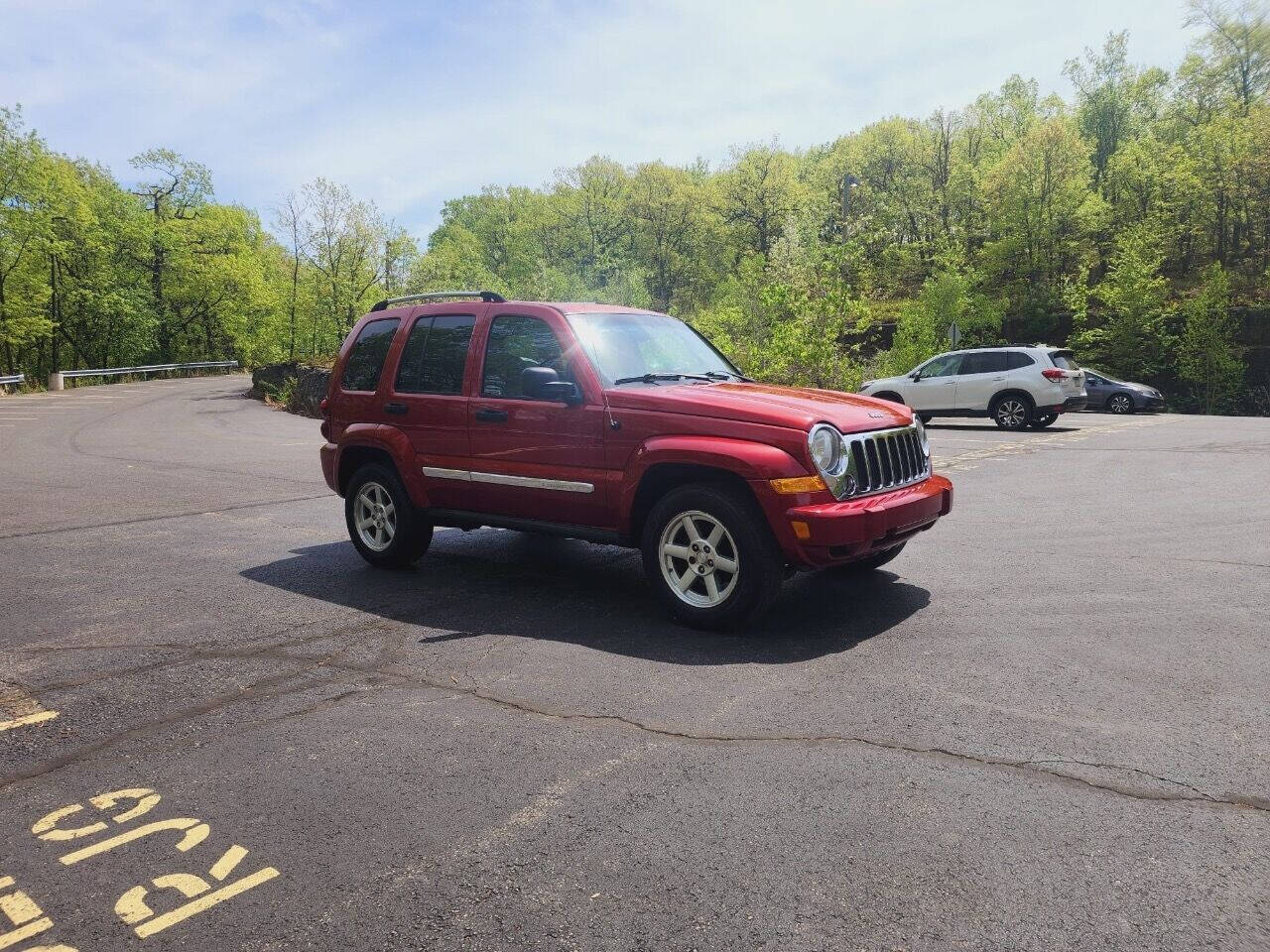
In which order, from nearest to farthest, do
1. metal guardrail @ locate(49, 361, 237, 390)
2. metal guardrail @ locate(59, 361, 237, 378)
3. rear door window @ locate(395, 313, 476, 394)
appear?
rear door window @ locate(395, 313, 476, 394), metal guardrail @ locate(49, 361, 237, 390), metal guardrail @ locate(59, 361, 237, 378)

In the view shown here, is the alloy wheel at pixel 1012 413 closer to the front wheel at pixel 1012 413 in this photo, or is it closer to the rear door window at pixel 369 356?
the front wheel at pixel 1012 413

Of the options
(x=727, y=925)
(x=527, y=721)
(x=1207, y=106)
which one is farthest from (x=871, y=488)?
(x=1207, y=106)

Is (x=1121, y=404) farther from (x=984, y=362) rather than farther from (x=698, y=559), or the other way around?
(x=698, y=559)

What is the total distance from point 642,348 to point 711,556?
1748mm

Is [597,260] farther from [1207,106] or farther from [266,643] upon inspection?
[266,643]

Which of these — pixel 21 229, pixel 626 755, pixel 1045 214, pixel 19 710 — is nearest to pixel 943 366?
pixel 626 755

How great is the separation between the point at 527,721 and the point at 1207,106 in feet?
222

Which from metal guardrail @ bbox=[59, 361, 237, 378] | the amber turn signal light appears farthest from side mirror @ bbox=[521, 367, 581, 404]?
metal guardrail @ bbox=[59, 361, 237, 378]

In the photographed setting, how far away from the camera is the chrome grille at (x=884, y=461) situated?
528 cm

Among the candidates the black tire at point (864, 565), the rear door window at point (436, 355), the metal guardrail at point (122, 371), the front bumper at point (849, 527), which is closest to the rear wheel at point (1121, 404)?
the black tire at point (864, 565)

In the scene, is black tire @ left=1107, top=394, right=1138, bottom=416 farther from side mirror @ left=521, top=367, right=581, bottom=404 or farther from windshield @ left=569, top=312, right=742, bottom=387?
side mirror @ left=521, top=367, right=581, bottom=404

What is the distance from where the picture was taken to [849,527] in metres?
5.00

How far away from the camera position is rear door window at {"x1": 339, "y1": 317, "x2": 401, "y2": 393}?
7.04 m

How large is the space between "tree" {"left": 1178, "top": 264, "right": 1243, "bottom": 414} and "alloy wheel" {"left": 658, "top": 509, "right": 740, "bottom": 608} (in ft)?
130
